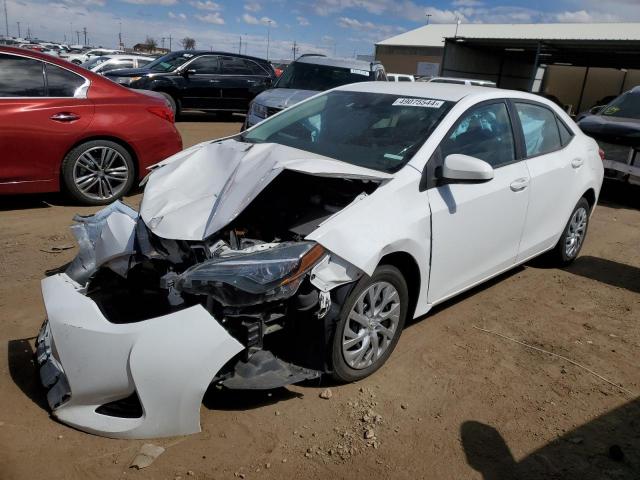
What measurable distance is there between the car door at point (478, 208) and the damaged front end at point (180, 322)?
0.58 meters

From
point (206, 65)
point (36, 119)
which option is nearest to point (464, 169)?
point (36, 119)

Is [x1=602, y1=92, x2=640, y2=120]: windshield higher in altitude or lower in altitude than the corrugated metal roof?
lower

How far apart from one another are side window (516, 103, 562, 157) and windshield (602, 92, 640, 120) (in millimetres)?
5381

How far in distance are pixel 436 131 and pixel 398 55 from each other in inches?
2083

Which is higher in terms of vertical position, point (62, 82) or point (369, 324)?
point (62, 82)

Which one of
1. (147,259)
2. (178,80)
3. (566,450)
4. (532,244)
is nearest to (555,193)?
(532,244)

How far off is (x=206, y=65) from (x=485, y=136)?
37.4 ft

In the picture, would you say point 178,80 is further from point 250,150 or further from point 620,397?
point 620,397

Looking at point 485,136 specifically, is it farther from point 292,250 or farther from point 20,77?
point 20,77

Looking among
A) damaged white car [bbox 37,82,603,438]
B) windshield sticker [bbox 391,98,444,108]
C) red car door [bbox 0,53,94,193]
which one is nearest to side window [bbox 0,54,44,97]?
red car door [bbox 0,53,94,193]

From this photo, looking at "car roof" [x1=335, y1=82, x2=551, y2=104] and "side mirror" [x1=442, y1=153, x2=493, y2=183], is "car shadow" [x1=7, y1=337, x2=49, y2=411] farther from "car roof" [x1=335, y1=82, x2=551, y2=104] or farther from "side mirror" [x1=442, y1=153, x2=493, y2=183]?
"car roof" [x1=335, y1=82, x2=551, y2=104]

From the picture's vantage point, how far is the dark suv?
13211 mm

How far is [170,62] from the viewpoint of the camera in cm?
1392

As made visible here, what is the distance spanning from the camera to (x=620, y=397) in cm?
322
